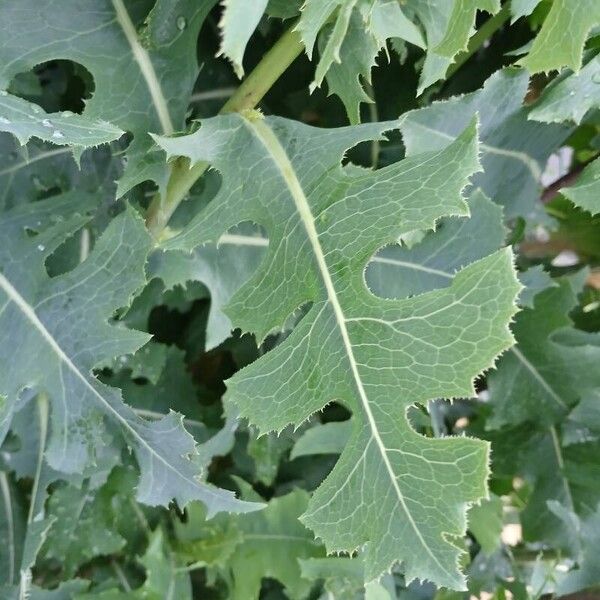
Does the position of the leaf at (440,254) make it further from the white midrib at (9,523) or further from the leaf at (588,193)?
the white midrib at (9,523)

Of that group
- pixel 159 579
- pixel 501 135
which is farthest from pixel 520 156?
pixel 159 579

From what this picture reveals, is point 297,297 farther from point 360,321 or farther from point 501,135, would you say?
point 501,135

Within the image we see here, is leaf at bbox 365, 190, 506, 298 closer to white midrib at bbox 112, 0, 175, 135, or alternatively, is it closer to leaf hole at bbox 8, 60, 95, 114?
white midrib at bbox 112, 0, 175, 135

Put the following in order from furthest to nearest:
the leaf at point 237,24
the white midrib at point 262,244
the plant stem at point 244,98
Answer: the white midrib at point 262,244, the plant stem at point 244,98, the leaf at point 237,24

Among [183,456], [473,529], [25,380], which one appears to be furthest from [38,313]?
[473,529]

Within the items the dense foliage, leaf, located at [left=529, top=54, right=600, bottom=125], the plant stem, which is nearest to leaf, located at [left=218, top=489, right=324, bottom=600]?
the dense foliage

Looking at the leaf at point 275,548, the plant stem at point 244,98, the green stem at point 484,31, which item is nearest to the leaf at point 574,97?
the green stem at point 484,31
